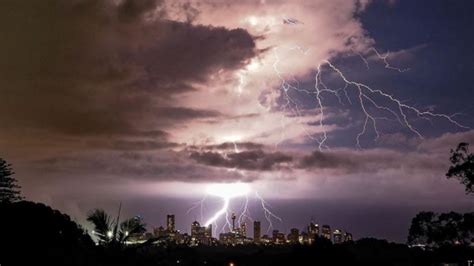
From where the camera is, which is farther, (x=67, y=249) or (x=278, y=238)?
(x=278, y=238)

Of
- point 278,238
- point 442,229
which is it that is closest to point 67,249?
point 442,229

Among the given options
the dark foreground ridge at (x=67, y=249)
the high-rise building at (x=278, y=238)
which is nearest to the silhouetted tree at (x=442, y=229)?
the dark foreground ridge at (x=67, y=249)

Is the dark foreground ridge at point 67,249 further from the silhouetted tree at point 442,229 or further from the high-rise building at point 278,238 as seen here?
the high-rise building at point 278,238

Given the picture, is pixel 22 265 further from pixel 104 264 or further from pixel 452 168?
pixel 452 168

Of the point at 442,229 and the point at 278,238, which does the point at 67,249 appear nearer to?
the point at 442,229

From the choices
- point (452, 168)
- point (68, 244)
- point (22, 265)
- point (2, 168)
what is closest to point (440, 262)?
point (452, 168)

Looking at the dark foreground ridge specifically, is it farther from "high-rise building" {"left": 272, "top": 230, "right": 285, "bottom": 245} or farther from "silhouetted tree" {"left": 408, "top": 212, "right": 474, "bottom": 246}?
"high-rise building" {"left": 272, "top": 230, "right": 285, "bottom": 245}

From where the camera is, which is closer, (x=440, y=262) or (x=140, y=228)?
(x=140, y=228)

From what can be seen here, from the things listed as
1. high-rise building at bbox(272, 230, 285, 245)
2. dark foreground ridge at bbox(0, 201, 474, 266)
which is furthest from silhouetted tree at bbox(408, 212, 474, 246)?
high-rise building at bbox(272, 230, 285, 245)

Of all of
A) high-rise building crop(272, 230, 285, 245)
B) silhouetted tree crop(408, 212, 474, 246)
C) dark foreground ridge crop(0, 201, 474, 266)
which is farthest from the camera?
high-rise building crop(272, 230, 285, 245)

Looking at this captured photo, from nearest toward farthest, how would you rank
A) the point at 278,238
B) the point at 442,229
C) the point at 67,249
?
the point at 67,249 < the point at 442,229 < the point at 278,238

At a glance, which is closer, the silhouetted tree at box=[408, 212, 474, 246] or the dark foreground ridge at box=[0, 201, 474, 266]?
the dark foreground ridge at box=[0, 201, 474, 266]
